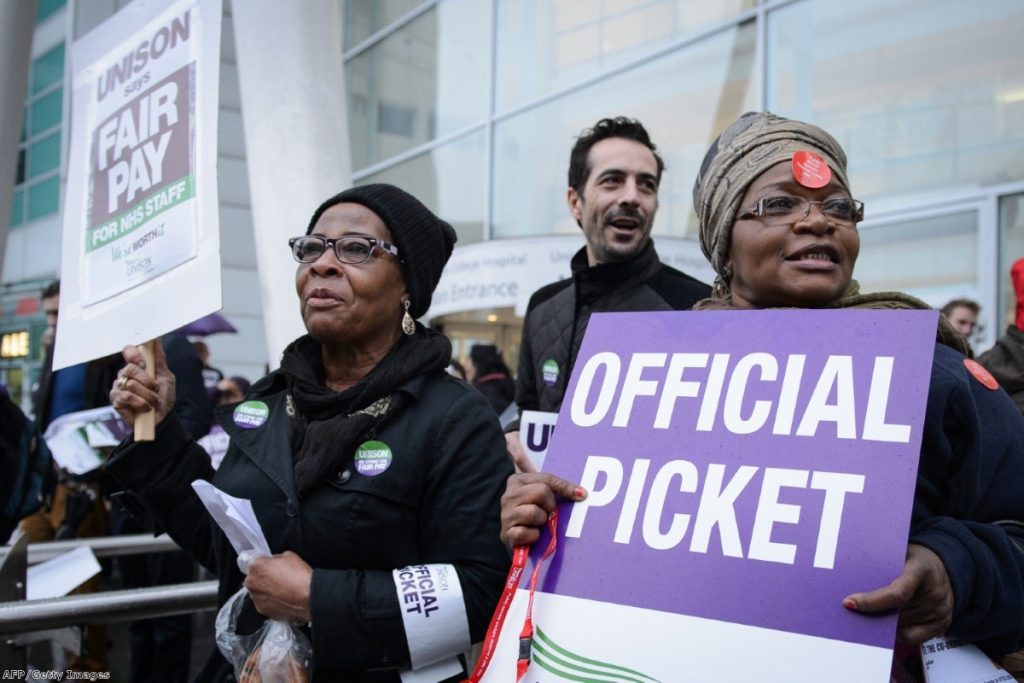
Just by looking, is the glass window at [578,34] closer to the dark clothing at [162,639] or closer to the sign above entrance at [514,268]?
the sign above entrance at [514,268]

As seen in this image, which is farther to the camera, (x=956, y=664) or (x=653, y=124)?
(x=653, y=124)

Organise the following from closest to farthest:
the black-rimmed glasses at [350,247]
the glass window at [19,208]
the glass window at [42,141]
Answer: the black-rimmed glasses at [350,247] < the glass window at [42,141] < the glass window at [19,208]

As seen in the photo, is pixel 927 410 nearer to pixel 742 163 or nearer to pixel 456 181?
pixel 742 163

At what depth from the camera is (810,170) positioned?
1537 mm

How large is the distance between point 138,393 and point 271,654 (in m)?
0.75

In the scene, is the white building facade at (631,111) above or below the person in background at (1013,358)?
above

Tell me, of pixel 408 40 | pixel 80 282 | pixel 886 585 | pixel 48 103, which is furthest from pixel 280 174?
pixel 48 103

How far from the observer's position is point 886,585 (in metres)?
1.19

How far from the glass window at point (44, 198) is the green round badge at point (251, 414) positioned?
1894 centimetres

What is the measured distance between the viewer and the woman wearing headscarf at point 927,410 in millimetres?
1264

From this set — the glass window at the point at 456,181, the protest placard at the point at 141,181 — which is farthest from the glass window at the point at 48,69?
the protest placard at the point at 141,181

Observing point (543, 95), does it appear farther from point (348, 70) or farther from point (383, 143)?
point (348, 70)

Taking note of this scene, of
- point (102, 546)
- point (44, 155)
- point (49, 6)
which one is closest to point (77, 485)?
point (102, 546)

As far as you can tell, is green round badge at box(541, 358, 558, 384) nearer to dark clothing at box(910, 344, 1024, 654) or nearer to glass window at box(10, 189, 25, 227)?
dark clothing at box(910, 344, 1024, 654)
